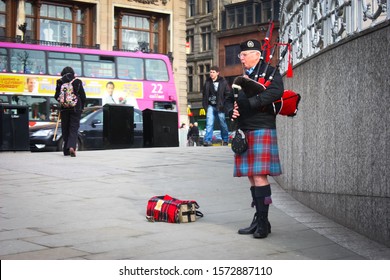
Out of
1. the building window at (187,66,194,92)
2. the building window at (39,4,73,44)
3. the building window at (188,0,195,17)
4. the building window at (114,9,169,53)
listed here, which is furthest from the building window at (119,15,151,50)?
the building window at (188,0,195,17)

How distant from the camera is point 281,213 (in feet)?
25.5

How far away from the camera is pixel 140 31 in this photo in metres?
45.3

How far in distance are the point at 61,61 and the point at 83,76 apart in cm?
105

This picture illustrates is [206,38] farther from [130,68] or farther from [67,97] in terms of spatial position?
[67,97]

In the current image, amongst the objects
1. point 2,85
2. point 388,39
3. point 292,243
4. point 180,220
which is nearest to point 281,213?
point 180,220

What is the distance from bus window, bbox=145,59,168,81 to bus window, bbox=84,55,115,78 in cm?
160

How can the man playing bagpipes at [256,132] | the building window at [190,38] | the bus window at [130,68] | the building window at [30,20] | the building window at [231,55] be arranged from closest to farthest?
the man playing bagpipes at [256,132] < the bus window at [130,68] < the building window at [30,20] < the building window at [231,55] < the building window at [190,38]

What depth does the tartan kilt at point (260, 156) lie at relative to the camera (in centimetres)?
636

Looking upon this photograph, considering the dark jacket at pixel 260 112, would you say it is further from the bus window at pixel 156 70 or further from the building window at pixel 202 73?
the building window at pixel 202 73

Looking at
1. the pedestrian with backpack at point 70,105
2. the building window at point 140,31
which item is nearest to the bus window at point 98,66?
the pedestrian with backpack at point 70,105

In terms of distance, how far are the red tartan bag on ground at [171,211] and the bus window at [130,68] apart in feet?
71.5

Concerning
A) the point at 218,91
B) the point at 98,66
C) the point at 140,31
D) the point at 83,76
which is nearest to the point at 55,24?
the point at 140,31
